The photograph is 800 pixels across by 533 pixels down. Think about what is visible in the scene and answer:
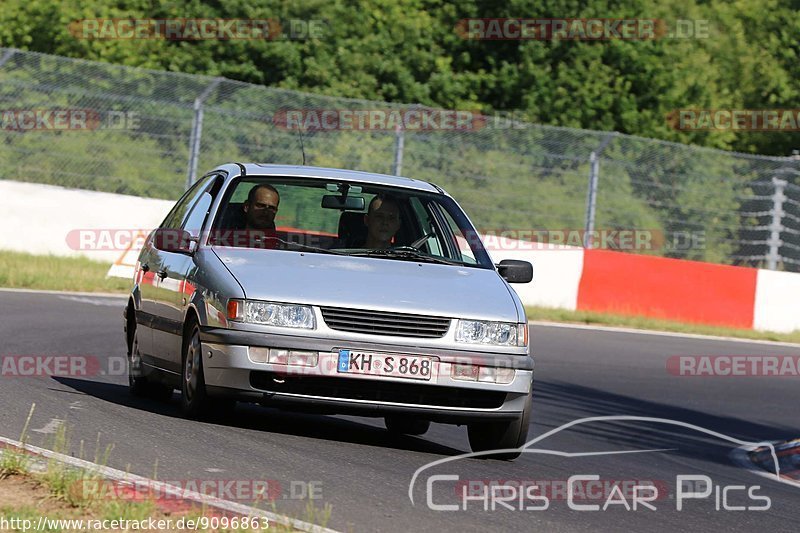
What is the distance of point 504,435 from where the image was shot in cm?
901

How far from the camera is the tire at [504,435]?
29.3ft

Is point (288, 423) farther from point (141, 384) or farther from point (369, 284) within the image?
point (369, 284)

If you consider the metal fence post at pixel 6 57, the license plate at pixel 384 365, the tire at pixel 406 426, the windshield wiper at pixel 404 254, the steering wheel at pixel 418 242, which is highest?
the metal fence post at pixel 6 57

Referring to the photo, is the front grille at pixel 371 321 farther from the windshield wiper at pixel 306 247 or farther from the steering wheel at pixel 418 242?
the steering wheel at pixel 418 242

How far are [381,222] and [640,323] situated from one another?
1263 cm

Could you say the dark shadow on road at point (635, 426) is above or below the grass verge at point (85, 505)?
below

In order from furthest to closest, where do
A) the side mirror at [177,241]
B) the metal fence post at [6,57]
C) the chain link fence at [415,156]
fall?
1. the chain link fence at [415,156]
2. the metal fence post at [6,57]
3. the side mirror at [177,241]

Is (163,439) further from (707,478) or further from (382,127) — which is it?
(382,127)

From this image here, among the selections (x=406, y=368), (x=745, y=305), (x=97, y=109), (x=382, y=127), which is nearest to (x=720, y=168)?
(x=745, y=305)

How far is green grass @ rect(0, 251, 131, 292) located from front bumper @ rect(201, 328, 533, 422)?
11.6 metres

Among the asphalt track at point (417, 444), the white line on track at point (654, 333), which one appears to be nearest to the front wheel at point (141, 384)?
the asphalt track at point (417, 444)

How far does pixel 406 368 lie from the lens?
27.8 feet

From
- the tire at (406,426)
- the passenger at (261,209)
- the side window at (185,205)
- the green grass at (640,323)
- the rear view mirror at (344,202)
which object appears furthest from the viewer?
the green grass at (640,323)

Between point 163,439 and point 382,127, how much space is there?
1683cm
